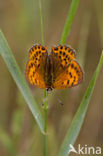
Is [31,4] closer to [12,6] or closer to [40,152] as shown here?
[12,6]

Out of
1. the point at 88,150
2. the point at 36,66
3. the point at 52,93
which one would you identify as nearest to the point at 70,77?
the point at 36,66

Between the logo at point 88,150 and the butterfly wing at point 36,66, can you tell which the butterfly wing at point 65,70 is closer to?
the butterfly wing at point 36,66

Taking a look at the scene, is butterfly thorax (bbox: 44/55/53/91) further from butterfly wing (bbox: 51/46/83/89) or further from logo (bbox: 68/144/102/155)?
logo (bbox: 68/144/102/155)

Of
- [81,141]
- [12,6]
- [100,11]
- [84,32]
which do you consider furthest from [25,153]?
[12,6]

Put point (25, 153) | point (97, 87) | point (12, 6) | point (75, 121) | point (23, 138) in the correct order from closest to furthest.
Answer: point (75, 121)
point (25, 153)
point (23, 138)
point (97, 87)
point (12, 6)

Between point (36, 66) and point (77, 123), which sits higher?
point (36, 66)

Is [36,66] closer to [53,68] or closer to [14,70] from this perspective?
[53,68]
